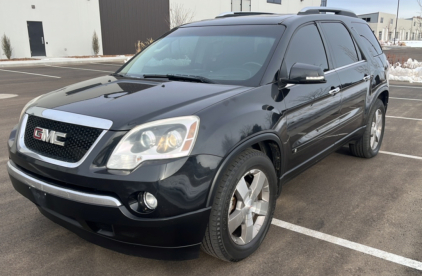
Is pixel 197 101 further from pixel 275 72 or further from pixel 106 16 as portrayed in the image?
pixel 106 16

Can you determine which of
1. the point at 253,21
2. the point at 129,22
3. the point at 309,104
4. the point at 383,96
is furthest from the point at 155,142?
the point at 129,22

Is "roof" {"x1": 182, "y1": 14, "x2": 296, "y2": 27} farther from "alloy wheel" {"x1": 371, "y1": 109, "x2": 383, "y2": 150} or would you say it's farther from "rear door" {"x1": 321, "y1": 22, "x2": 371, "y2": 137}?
"alloy wheel" {"x1": 371, "y1": 109, "x2": 383, "y2": 150}

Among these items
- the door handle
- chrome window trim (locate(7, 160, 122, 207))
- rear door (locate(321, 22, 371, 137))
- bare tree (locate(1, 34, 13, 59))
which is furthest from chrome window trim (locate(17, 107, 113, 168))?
bare tree (locate(1, 34, 13, 59))

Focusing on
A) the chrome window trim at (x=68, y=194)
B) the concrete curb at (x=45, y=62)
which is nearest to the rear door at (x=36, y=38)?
the concrete curb at (x=45, y=62)

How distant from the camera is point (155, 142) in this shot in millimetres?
2334

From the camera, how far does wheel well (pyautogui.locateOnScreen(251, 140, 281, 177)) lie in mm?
3020

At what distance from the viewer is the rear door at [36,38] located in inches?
1029

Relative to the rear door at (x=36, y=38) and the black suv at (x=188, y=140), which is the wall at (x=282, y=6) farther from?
the black suv at (x=188, y=140)

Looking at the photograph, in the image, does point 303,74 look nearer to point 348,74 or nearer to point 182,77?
point 182,77

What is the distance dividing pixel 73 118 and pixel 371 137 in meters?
4.07

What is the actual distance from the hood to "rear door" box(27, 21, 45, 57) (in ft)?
86.1

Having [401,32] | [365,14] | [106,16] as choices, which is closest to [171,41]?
[106,16]

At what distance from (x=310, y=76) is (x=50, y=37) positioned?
27.7 m

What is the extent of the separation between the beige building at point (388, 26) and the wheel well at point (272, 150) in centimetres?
9020
